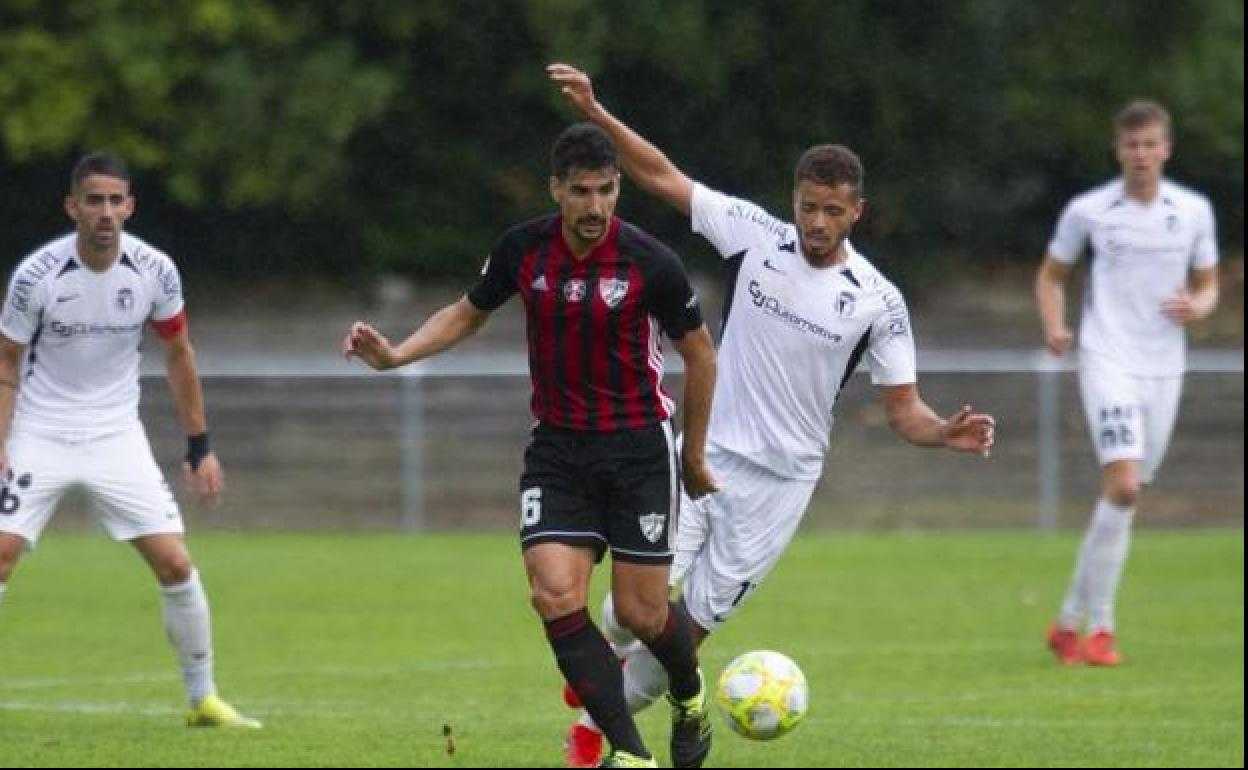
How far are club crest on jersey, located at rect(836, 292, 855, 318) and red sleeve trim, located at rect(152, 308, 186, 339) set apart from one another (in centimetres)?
326

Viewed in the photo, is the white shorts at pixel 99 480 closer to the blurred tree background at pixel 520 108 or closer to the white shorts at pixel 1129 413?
the white shorts at pixel 1129 413

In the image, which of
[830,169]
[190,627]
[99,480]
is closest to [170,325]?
[99,480]

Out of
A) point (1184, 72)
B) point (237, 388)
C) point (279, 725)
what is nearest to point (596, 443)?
point (279, 725)

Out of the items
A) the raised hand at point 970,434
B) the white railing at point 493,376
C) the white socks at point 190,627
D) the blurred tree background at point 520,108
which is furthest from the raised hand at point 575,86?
the blurred tree background at point 520,108

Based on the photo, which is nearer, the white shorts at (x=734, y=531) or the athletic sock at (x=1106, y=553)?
the white shorts at (x=734, y=531)

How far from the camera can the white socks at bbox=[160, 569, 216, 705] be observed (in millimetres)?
12141

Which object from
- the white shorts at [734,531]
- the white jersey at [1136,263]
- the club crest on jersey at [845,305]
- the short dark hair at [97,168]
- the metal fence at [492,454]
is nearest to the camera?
the club crest on jersey at [845,305]

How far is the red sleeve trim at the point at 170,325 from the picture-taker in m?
12.0

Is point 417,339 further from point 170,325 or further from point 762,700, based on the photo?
point 170,325

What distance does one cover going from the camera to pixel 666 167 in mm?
10617

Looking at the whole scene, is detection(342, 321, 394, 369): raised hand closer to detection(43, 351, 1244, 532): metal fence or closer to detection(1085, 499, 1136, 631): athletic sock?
detection(1085, 499, 1136, 631): athletic sock

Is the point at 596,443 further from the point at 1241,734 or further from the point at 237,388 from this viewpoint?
the point at 237,388

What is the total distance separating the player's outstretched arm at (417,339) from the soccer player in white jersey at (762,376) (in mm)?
1026

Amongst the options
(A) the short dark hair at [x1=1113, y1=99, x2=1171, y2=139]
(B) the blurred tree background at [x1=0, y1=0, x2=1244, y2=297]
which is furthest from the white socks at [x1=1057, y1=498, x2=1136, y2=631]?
(B) the blurred tree background at [x1=0, y1=0, x2=1244, y2=297]
